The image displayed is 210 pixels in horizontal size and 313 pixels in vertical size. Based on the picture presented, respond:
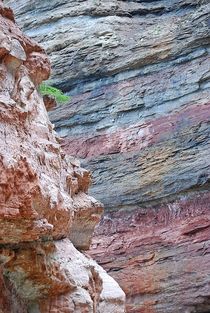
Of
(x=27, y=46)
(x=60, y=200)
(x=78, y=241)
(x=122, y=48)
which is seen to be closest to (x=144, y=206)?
(x=122, y=48)

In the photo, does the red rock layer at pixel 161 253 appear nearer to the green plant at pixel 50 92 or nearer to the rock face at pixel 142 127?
the rock face at pixel 142 127

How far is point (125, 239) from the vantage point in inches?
470

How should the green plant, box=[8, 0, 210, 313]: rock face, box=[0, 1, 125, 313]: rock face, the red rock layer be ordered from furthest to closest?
box=[8, 0, 210, 313]: rock face
the red rock layer
the green plant
box=[0, 1, 125, 313]: rock face

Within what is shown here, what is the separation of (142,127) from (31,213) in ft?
30.5

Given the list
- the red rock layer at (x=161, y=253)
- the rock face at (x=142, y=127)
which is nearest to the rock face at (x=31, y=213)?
the red rock layer at (x=161, y=253)

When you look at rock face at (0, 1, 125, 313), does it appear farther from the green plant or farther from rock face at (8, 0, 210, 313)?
rock face at (8, 0, 210, 313)

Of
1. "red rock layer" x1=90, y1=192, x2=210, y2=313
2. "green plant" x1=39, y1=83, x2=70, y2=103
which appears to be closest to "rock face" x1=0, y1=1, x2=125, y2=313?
"green plant" x1=39, y1=83, x2=70, y2=103

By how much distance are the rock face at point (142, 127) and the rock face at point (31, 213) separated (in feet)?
18.2

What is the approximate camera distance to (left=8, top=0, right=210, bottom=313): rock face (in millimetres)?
11141

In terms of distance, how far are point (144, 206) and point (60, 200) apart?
766 cm

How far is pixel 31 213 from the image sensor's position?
388 centimetres

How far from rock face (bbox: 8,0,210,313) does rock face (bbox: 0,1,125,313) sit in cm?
554

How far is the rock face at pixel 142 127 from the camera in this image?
1114cm

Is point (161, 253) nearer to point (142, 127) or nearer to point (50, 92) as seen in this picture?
point (142, 127)
